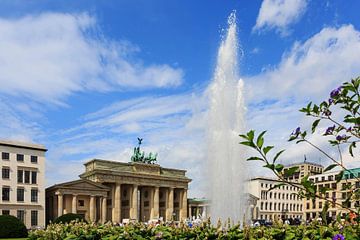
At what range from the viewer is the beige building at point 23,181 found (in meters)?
72.4

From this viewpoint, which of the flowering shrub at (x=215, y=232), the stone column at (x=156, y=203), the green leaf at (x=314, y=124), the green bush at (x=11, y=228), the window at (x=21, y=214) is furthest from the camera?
the stone column at (x=156, y=203)

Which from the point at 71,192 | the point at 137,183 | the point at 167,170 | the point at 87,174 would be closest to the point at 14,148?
the point at 71,192

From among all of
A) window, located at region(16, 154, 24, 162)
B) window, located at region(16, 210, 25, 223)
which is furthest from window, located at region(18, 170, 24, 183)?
window, located at region(16, 210, 25, 223)

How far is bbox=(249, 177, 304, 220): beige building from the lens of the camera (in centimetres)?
13075

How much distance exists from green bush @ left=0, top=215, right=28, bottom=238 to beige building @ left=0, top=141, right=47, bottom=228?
23.6m

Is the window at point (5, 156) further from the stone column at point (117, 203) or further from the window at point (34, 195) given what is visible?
the stone column at point (117, 203)

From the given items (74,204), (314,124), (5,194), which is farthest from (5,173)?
(314,124)

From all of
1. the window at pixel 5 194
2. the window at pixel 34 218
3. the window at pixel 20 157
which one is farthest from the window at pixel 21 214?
the window at pixel 20 157

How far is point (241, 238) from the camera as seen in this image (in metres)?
9.09

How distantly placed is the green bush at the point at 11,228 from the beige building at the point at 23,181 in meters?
23.6

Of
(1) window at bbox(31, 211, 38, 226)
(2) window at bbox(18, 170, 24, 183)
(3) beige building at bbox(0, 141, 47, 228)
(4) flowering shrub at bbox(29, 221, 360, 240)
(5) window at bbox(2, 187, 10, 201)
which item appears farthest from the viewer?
(1) window at bbox(31, 211, 38, 226)

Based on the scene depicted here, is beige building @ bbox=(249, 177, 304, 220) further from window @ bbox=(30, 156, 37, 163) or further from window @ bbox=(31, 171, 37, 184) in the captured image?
window @ bbox=(30, 156, 37, 163)

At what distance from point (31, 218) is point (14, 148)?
43.6 ft

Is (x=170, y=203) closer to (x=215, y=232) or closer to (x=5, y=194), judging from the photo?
(x=5, y=194)
